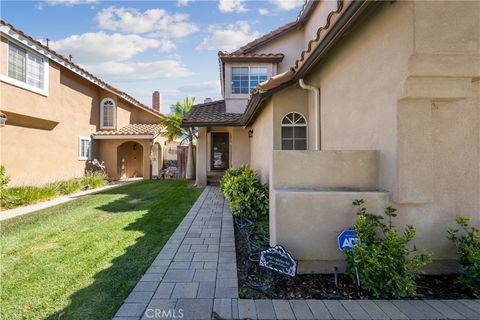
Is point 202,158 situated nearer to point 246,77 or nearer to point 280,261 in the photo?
point 246,77

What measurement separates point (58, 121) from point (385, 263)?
15.5 m

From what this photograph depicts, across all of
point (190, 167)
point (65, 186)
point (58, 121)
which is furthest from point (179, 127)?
point (65, 186)

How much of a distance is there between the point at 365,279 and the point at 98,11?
41.9 ft

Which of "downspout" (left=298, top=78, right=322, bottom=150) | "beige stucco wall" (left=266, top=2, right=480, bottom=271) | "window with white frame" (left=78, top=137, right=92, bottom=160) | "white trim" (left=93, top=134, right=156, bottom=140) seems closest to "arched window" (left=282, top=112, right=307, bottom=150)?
"downspout" (left=298, top=78, right=322, bottom=150)

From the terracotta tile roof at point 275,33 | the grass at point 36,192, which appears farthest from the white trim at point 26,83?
the terracotta tile roof at point 275,33

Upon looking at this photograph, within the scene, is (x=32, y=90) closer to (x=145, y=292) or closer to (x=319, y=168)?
(x=145, y=292)

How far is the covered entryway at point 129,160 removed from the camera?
19225 mm

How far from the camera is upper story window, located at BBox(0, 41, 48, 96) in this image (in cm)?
1016

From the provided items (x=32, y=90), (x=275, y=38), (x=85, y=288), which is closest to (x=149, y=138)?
(x=32, y=90)

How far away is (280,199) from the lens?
3.79 meters

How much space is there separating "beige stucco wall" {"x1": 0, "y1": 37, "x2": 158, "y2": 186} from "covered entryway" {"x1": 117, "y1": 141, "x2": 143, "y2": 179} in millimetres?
1966

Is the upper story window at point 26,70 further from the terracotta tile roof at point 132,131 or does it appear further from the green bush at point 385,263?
the green bush at point 385,263

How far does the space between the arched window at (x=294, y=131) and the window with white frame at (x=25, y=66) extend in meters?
11.1

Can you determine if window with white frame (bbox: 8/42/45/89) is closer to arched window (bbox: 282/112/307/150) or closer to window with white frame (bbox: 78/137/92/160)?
window with white frame (bbox: 78/137/92/160)
